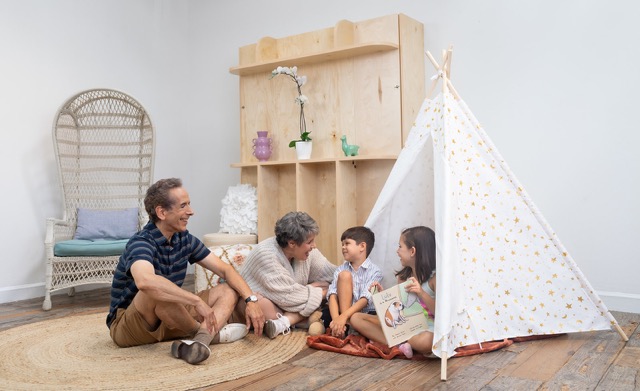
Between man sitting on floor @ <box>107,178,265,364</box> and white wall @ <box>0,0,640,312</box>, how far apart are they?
1869 millimetres

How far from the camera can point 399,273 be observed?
285 cm

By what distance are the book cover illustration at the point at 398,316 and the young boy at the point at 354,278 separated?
336mm

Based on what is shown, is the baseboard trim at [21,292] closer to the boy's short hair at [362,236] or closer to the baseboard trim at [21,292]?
the baseboard trim at [21,292]

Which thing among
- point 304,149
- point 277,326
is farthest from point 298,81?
point 277,326

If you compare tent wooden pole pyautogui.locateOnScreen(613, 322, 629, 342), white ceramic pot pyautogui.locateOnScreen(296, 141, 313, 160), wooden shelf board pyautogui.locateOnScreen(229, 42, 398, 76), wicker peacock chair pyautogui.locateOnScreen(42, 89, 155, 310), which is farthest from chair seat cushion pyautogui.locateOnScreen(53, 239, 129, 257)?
tent wooden pole pyautogui.locateOnScreen(613, 322, 629, 342)

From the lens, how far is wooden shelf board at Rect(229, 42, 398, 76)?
378 cm

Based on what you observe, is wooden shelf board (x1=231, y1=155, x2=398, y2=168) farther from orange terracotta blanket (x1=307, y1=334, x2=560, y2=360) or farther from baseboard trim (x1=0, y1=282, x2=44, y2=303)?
baseboard trim (x1=0, y1=282, x2=44, y2=303)

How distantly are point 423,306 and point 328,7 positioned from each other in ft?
8.61

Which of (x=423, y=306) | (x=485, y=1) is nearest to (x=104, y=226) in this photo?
(x=423, y=306)

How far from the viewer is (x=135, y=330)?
104 inches

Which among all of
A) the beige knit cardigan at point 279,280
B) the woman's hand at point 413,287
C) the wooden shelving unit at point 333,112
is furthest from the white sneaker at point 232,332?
the wooden shelving unit at point 333,112

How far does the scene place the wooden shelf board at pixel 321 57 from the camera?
12.4 feet

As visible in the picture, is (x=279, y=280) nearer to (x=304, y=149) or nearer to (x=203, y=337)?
(x=203, y=337)

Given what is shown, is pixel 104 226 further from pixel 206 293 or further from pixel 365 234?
pixel 365 234
